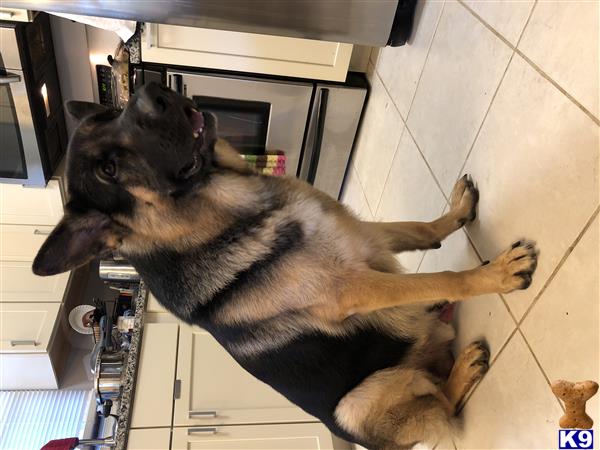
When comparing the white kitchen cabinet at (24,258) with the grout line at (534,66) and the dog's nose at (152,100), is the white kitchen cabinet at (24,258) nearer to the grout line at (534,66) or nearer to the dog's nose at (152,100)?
the dog's nose at (152,100)

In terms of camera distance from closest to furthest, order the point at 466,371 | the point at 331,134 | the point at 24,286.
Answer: the point at 466,371, the point at 331,134, the point at 24,286

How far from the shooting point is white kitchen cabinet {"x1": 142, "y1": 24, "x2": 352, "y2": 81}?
9.07 feet

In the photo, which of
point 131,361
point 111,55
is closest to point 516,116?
point 131,361

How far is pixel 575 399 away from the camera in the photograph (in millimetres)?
1048

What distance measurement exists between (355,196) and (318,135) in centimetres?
53

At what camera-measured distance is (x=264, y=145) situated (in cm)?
337

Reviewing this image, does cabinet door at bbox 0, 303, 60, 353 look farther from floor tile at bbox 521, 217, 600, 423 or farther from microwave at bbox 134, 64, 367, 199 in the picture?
floor tile at bbox 521, 217, 600, 423

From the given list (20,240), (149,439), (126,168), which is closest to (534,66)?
(126,168)

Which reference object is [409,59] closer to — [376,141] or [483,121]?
[376,141]

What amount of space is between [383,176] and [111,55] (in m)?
2.33

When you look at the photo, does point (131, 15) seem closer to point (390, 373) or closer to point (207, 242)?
point (207, 242)

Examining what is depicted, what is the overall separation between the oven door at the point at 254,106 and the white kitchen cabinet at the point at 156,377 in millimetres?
1395

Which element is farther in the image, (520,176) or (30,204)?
(30,204)

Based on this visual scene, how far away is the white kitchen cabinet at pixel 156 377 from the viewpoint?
2.69m
